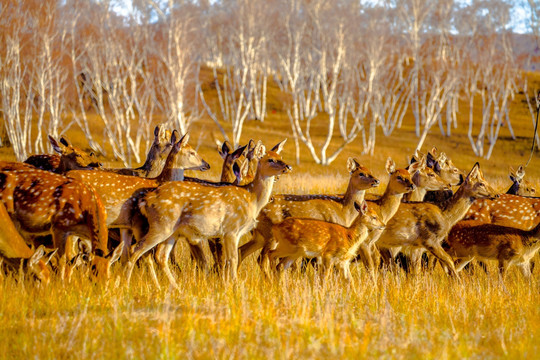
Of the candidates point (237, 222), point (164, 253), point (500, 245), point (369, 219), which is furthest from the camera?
point (500, 245)

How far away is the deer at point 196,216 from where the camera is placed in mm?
7211

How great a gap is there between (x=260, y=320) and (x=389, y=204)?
4.16 m

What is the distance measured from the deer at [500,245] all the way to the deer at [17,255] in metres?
5.34

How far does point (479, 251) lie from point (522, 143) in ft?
145

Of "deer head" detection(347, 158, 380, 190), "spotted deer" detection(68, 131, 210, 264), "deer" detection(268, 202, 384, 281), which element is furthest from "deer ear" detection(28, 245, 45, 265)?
"deer head" detection(347, 158, 380, 190)

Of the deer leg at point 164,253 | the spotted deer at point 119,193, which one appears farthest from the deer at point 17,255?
the deer leg at point 164,253

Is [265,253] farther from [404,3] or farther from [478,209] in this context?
[404,3]

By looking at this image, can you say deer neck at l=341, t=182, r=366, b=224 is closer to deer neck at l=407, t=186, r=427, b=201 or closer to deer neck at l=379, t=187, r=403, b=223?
deer neck at l=379, t=187, r=403, b=223

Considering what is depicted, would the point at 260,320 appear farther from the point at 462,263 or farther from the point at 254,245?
the point at 462,263

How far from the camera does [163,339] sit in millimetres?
4914

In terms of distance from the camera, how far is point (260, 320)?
5.46m

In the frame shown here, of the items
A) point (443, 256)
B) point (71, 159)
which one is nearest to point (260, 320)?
point (443, 256)

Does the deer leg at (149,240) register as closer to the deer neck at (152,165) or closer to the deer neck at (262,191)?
the deer neck at (262,191)

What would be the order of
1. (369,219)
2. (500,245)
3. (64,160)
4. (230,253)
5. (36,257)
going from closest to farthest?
1. (36,257)
2. (230,253)
3. (369,219)
4. (500,245)
5. (64,160)
